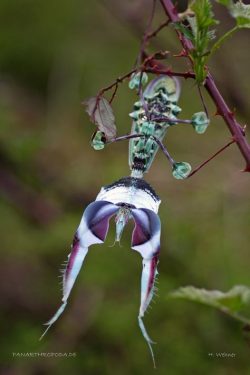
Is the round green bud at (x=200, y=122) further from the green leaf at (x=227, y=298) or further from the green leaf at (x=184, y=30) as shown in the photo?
the green leaf at (x=227, y=298)

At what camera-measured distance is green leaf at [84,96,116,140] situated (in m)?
1.02

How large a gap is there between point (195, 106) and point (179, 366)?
201cm

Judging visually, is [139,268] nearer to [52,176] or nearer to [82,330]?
[82,330]

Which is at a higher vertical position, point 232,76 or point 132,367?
point 232,76

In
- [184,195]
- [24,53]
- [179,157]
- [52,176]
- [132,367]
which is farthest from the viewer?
[24,53]

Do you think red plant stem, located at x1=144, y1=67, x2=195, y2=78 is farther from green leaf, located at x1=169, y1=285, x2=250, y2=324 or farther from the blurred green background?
the blurred green background

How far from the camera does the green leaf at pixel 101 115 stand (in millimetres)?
1021

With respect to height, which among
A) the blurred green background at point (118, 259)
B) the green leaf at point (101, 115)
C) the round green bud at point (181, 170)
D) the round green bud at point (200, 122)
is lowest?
the blurred green background at point (118, 259)

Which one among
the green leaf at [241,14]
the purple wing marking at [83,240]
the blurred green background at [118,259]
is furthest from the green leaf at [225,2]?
the blurred green background at [118,259]

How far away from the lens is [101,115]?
103cm

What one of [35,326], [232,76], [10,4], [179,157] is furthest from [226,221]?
[10,4]

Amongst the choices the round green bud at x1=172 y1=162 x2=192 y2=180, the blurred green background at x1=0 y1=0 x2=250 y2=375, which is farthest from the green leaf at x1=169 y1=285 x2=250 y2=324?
the blurred green background at x1=0 y1=0 x2=250 y2=375

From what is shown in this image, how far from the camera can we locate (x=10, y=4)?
13.9 ft

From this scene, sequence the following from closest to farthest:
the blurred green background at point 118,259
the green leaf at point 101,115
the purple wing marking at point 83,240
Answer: the purple wing marking at point 83,240 < the green leaf at point 101,115 < the blurred green background at point 118,259
